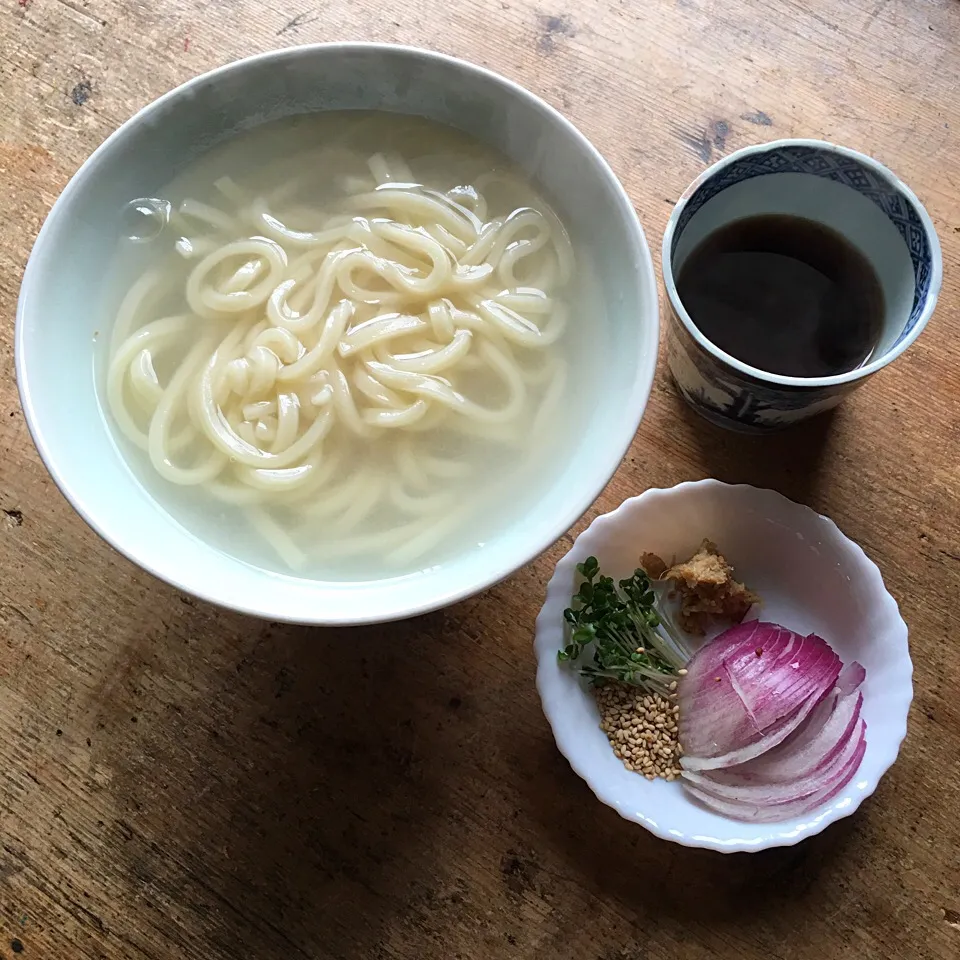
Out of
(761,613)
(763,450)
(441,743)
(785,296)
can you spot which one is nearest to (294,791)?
(441,743)

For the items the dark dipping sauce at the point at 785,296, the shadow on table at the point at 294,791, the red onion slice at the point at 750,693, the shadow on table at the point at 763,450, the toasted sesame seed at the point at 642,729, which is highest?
the dark dipping sauce at the point at 785,296

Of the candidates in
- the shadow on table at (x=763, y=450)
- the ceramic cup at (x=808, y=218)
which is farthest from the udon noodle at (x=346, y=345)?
the shadow on table at (x=763, y=450)

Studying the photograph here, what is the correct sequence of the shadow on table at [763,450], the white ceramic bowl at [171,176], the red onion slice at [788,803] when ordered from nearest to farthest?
the white ceramic bowl at [171,176] → the red onion slice at [788,803] → the shadow on table at [763,450]

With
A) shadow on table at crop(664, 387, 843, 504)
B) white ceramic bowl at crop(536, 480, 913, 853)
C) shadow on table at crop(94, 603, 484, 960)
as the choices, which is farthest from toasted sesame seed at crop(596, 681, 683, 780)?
shadow on table at crop(664, 387, 843, 504)

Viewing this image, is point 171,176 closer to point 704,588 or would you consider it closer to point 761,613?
point 704,588

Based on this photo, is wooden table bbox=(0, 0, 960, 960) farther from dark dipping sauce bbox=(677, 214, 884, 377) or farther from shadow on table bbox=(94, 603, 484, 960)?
dark dipping sauce bbox=(677, 214, 884, 377)

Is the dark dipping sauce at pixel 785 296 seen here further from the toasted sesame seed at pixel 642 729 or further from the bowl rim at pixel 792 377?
the toasted sesame seed at pixel 642 729
